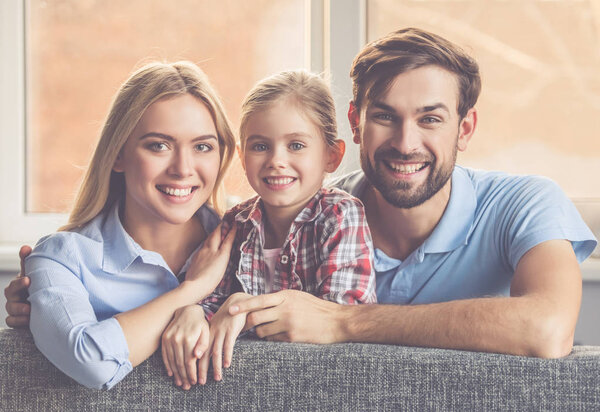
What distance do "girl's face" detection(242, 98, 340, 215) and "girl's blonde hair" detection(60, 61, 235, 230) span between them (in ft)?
0.37

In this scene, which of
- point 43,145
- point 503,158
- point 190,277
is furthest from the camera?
point 43,145

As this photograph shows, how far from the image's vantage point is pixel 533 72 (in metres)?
2.36

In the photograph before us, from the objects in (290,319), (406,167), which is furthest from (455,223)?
(290,319)

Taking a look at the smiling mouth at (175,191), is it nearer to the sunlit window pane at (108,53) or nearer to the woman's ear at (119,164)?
the woman's ear at (119,164)

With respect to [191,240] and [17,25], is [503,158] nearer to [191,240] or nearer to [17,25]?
[191,240]

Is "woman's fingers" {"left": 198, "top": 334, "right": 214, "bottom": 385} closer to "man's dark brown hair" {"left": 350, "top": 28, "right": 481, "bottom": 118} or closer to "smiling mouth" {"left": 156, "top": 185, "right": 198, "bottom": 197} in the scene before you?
"smiling mouth" {"left": 156, "top": 185, "right": 198, "bottom": 197}

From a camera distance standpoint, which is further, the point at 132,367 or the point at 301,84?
the point at 301,84

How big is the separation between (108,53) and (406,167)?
1.52 metres

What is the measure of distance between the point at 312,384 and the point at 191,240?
58cm

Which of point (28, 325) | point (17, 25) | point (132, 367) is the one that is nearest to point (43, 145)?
point (17, 25)

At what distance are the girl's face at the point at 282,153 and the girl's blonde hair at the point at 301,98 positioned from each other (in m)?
0.02

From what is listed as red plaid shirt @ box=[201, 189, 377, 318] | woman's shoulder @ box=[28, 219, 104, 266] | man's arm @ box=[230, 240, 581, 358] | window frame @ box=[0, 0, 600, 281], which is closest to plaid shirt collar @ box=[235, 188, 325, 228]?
red plaid shirt @ box=[201, 189, 377, 318]

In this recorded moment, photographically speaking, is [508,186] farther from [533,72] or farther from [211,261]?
[533,72]

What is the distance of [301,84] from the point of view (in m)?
Answer: 1.51
